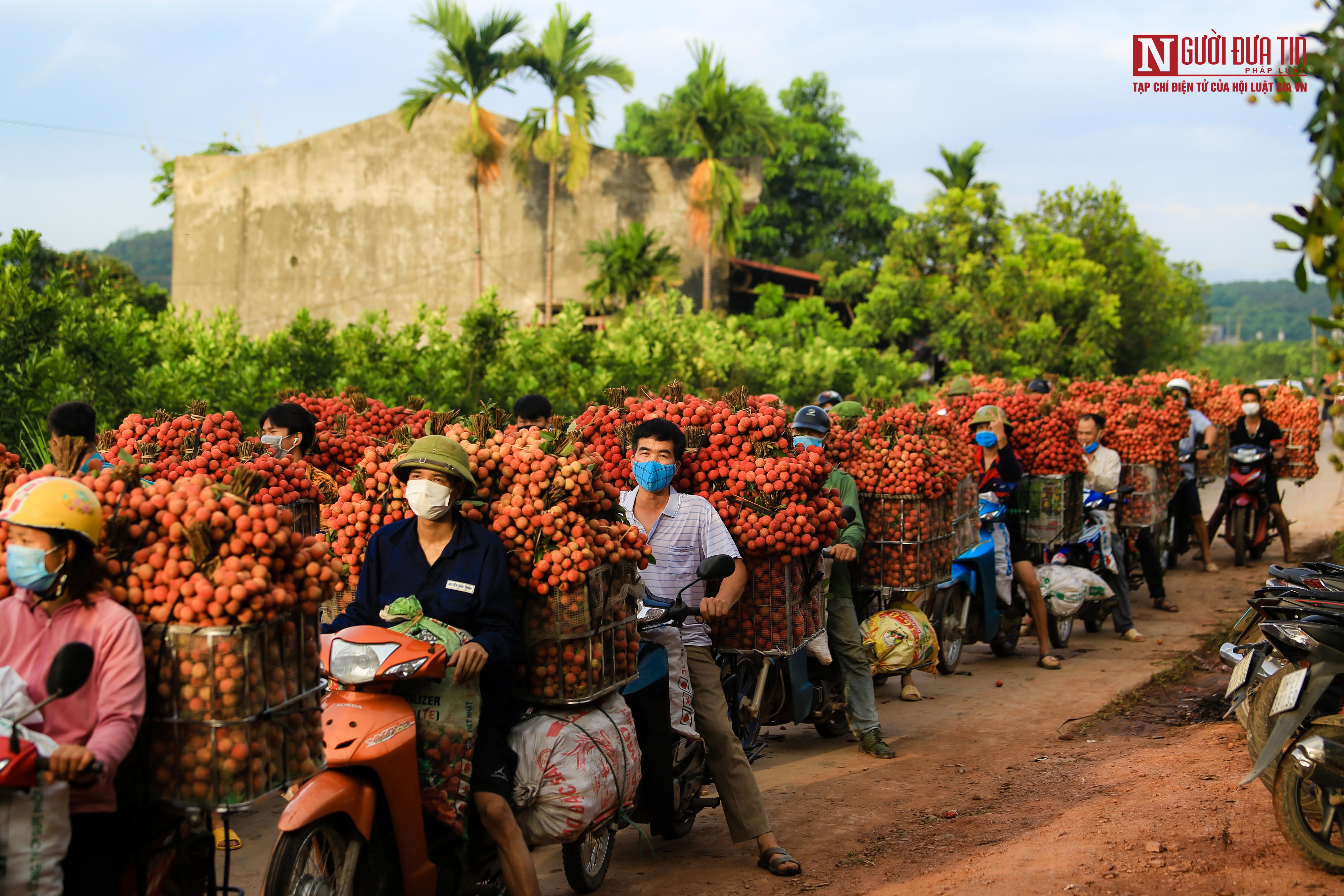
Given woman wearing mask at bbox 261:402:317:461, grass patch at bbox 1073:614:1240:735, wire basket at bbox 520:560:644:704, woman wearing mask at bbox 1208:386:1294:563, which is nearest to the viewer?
wire basket at bbox 520:560:644:704

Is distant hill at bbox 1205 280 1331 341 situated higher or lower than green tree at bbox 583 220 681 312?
higher

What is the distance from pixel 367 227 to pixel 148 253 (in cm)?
6297

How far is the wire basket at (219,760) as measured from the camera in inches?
125

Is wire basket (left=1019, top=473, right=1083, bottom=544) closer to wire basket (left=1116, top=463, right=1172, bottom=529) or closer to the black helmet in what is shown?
wire basket (left=1116, top=463, right=1172, bottom=529)

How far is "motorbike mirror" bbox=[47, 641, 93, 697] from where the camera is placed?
290 centimetres

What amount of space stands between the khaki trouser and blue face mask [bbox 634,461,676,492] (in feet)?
2.74

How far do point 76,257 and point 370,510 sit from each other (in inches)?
1172

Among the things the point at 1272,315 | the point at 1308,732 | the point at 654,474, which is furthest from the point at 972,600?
the point at 1272,315

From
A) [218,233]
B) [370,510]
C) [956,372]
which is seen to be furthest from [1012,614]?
[218,233]

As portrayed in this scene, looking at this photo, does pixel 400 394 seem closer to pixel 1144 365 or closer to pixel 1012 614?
pixel 1012 614

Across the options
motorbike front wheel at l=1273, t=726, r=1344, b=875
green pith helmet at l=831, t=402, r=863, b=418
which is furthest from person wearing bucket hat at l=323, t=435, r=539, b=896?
green pith helmet at l=831, t=402, r=863, b=418

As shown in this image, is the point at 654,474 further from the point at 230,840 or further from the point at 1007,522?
the point at 1007,522

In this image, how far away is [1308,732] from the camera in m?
4.75

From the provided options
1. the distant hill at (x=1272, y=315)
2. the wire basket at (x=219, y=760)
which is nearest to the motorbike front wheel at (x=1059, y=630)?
the wire basket at (x=219, y=760)
